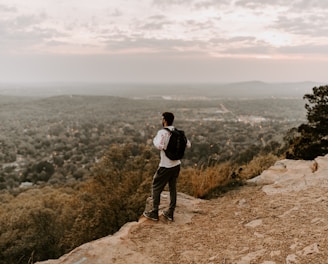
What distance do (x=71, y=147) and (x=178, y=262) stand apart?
62542mm

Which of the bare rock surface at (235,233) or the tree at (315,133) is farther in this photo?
the tree at (315,133)

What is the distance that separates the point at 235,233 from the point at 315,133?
6.14 meters

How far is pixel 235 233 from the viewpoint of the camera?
15.0 feet

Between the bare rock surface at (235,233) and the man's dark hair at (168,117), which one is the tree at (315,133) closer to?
the bare rock surface at (235,233)

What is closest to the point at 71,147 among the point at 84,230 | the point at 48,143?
the point at 48,143

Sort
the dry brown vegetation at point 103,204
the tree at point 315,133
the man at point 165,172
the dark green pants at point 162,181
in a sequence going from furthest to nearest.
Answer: the tree at point 315,133, the dry brown vegetation at point 103,204, the dark green pants at point 162,181, the man at point 165,172

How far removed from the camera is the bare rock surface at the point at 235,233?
391cm

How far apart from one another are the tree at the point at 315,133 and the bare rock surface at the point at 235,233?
2770 mm

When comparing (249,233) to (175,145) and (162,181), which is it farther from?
(175,145)

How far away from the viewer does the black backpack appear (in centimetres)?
498

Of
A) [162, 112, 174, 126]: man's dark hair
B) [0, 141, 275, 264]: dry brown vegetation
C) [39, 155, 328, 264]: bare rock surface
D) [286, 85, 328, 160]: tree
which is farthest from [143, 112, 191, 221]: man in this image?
[286, 85, 328, 160]: tree

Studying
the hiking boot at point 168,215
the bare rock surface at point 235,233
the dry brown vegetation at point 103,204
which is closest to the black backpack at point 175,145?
the hiking boot at point 168,215

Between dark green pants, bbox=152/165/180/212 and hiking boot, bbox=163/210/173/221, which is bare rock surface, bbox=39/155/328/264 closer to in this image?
hiking boot, bbox=163/210/173/221

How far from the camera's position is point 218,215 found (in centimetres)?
542
